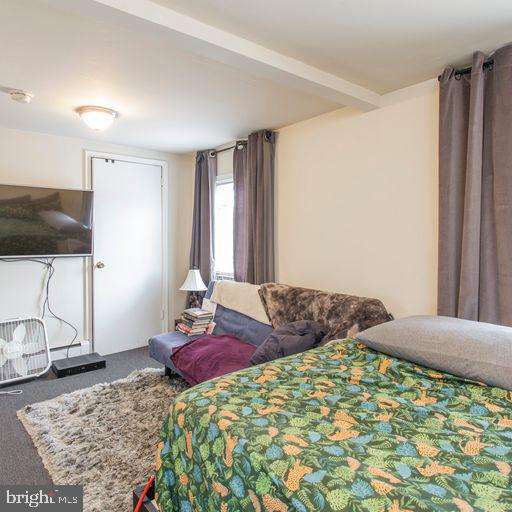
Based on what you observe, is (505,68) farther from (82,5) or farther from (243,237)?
(243,237)

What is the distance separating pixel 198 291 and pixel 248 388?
275 cm

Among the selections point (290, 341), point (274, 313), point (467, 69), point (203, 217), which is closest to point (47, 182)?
point (203, 217)

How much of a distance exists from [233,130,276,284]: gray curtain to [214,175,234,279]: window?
15.2 inches

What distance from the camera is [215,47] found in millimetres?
1741

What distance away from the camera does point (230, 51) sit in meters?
1.78

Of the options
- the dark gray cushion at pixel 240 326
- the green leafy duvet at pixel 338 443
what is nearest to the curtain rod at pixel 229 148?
the dark gray cushion at pixel 240 326

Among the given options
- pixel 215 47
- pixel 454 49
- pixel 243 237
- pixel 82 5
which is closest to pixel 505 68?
pixel 454 49

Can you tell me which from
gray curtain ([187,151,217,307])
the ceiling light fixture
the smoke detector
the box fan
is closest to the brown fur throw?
gray curtain ([187,151,217,307])

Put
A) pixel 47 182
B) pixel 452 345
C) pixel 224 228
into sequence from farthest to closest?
1. pixel 224 228
2. pixel 47 182
3. pixel 452 345

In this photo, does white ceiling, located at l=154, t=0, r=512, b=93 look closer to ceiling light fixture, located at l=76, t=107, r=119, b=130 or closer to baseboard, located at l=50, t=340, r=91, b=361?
ceiling light fixture, located at l=76, t=107, r=119, b=130

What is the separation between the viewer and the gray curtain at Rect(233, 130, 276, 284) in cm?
335

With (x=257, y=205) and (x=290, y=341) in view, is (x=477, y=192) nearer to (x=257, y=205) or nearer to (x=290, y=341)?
(x=290, y=341)

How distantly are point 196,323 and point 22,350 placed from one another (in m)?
1.55

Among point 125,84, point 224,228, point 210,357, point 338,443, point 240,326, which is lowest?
point 210,357
